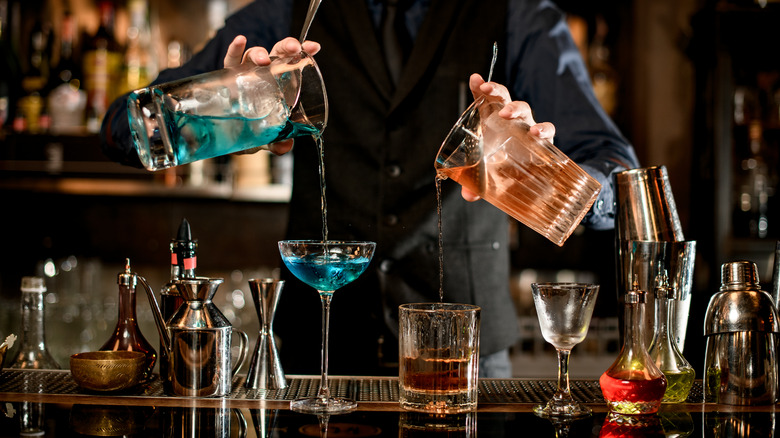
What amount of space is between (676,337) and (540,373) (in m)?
1.61

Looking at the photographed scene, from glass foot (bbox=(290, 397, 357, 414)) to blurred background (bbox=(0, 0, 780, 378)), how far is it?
4.48 feet

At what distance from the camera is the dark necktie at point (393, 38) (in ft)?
5.85

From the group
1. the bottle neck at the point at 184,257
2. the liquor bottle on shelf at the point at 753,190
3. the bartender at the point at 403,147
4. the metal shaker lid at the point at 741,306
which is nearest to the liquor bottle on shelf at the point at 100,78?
the bartender at the point at 403,147

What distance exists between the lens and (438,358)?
40.8 inches

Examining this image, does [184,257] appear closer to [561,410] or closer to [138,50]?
[561,410]

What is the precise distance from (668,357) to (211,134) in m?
0.74

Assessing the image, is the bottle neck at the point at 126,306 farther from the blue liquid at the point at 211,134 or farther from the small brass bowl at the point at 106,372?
the blue liquid at the point at 211,134

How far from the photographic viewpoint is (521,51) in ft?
5.74

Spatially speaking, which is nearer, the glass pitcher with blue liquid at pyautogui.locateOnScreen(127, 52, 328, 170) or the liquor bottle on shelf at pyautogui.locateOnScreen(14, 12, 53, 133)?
the glass pitcher with blue liquid at pyautogui.locateOnScreen(127, 52, 328, 170)

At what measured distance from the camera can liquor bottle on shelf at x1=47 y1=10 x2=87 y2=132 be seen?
2.60 m

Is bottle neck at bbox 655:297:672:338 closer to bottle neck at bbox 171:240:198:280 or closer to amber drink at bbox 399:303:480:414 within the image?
amber drink at bbox 399:303:480:414

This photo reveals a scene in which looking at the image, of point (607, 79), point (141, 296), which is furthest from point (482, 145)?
point (607, 79)

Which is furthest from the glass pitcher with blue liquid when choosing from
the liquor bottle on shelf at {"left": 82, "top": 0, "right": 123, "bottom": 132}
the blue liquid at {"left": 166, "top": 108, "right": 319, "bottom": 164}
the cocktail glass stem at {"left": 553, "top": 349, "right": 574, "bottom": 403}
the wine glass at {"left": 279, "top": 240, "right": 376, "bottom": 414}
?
the liquor bottle on shelf at {"left": 82, "top": 0, "right": 123, "bottom": 132}

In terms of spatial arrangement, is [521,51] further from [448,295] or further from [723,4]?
[723,4]
